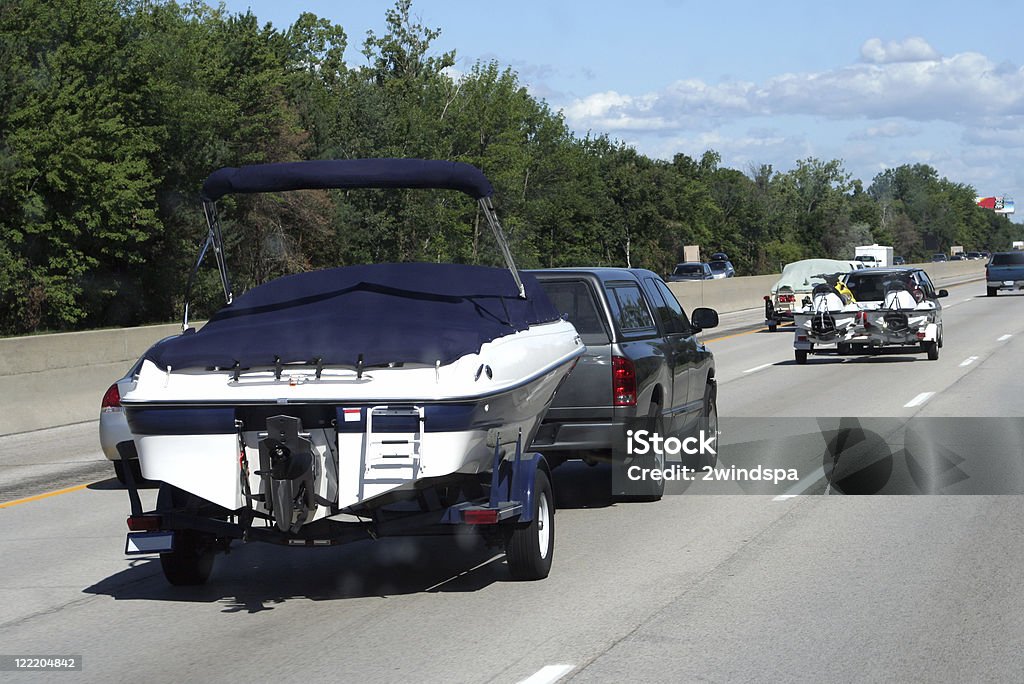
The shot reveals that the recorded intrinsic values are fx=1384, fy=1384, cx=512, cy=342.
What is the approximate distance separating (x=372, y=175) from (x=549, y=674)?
11.7ft

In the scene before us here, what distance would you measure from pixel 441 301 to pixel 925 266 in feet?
274

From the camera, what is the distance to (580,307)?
10938 millimetres

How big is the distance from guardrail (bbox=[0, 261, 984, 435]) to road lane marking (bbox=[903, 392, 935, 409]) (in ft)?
35.3

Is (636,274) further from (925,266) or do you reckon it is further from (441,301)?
(925,266)

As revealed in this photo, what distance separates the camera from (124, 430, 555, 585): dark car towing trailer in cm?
732

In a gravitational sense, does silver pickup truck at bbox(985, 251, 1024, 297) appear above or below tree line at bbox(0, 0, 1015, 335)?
below

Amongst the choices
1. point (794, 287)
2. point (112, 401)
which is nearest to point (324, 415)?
point (112, 401)

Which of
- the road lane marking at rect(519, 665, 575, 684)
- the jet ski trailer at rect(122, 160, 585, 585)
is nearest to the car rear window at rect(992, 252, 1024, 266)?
the jet ski trailer at rect(122, 160, 585, 585)

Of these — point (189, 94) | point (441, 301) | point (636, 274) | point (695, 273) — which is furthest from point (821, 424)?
point (695, 273)

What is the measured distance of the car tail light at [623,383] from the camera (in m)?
10.4

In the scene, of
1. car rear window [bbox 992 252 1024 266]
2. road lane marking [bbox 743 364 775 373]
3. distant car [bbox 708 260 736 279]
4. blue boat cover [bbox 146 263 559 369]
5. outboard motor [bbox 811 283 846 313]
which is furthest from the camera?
distant car [bbox 708 260 736 279]

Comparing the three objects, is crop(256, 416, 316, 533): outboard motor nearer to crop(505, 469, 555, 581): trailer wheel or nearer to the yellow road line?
crop(505, 469, 555, 581): trailer wheel

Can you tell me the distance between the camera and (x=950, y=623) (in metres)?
6.91

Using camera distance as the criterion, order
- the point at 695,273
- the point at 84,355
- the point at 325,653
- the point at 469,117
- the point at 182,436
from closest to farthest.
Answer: the point at 325,653
the point at 182,436
the point at 84,355
the point at 695,273
the point at 469,117
